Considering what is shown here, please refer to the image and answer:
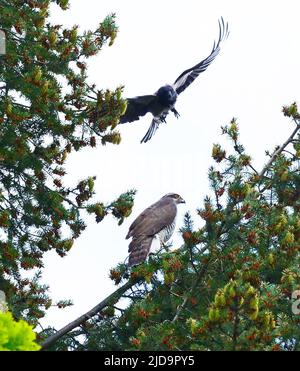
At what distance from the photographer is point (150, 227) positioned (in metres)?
13.7

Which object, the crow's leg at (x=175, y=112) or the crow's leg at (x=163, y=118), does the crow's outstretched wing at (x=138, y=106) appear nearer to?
the crow's leg at (x=163, y=118)

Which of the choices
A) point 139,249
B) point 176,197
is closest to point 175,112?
point 176,197

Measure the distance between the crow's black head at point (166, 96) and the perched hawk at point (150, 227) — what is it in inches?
87.9

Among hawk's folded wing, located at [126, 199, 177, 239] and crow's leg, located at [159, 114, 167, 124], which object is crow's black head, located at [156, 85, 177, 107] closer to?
crow's leg, located at [159, 114, 167, 124]

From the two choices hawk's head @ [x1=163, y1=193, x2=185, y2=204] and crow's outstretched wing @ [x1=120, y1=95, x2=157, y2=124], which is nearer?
hawk's head @ [x1=163, y1=193, x2=185, y2=204]

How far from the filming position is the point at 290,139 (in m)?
13.5

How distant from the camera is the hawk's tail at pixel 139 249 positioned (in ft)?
41.1

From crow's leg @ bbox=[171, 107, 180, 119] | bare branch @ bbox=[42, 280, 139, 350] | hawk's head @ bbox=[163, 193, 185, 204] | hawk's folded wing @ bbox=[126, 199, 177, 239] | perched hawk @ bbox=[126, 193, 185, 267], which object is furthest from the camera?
crow's leg @ bbox=[171, 107, 180, 119]

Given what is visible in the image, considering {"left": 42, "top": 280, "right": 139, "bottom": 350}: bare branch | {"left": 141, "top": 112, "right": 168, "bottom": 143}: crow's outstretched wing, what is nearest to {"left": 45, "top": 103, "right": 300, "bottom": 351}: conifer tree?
{"left": 42, "top": 280, "right": 139, "bottom": 350}: bare branch

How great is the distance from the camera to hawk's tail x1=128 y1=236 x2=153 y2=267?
12515 mm

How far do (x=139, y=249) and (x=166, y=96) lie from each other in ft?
14.4

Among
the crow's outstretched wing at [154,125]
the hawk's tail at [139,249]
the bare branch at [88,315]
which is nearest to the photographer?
the bare branch at [88,315]

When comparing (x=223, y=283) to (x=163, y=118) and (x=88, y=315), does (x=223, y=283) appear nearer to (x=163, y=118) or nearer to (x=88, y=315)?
(x=88, y=315)

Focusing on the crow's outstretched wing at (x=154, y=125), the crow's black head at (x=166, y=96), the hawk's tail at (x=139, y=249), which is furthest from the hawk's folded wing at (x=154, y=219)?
the crow's black head at (x=166, y=96)
